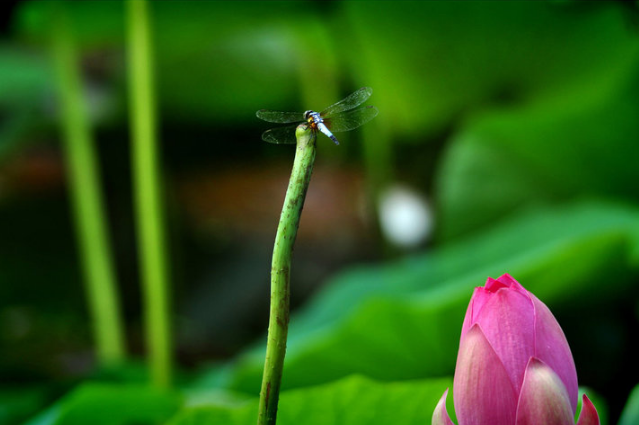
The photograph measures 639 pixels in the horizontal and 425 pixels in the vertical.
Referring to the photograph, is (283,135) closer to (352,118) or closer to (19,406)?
(352,118)

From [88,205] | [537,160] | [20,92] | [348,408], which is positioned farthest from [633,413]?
[20,92]

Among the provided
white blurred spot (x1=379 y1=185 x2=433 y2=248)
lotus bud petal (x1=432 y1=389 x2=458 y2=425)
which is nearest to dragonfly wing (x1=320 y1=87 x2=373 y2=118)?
lotus bud petal (x1=432 y1=389 x2=458 y2=425)

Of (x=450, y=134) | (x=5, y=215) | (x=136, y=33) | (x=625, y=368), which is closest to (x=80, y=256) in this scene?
(x=5, y=215)

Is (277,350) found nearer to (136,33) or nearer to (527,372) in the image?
(527,372)

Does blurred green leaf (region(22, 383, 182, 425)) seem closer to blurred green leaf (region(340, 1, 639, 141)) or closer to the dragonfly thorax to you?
the dragonfly thorax

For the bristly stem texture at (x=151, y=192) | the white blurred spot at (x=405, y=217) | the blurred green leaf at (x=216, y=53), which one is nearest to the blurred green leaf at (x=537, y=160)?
the white blurred spot at (x=405, y=217)

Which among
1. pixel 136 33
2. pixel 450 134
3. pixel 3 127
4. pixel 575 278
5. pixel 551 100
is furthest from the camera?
pixel 3 127
